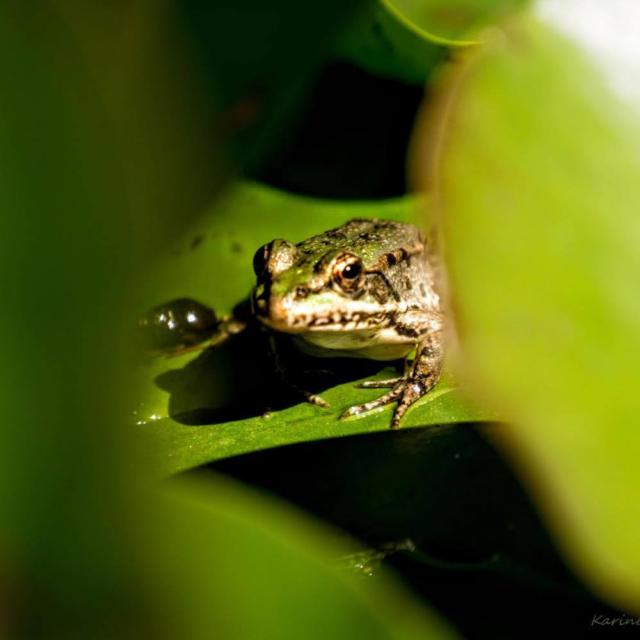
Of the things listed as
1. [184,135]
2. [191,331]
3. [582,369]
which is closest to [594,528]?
[582,369]

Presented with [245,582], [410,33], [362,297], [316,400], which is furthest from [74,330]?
[410,33]

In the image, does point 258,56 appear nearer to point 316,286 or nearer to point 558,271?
point 316,286

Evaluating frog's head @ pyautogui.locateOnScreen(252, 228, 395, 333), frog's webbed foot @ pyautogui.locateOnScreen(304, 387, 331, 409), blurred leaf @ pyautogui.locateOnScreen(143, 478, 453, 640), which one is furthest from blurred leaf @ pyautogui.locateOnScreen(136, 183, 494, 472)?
blurred leaf @ pyautogui.locateOnScreen(143, 478, 453, 640)

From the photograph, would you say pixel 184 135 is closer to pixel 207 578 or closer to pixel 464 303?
pixel 464 303

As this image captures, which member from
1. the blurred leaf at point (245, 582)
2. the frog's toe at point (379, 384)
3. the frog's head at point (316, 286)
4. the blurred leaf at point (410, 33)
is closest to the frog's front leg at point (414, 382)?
the frog's toe at point (379, 384)

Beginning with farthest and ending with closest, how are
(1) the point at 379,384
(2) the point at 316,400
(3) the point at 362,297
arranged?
(3) the point at 362,297, (1) the point at 379,384, (2) the point at 316,400

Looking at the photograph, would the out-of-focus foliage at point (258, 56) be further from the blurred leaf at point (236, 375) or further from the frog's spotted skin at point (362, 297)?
the frog's spotted skin at point (362, 297)

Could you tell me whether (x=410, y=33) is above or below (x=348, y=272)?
above
